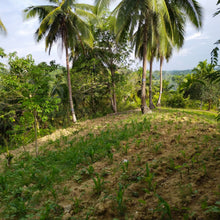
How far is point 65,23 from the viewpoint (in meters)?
10.5

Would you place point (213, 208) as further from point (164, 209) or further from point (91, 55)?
point (91, 55)

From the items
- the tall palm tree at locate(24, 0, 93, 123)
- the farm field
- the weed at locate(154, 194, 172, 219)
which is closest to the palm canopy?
the tall palm tree at locate(24, 0, 93, 123)

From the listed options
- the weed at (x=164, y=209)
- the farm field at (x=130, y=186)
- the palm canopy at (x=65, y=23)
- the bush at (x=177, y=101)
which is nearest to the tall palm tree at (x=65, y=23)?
the palm canopy at (x=65, y=23)

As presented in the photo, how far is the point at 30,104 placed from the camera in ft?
15.8

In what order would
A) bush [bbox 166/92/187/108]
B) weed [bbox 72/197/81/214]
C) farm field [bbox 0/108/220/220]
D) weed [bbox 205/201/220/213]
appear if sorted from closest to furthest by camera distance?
weed [bbox 205/201/220/213] < farm field [bbox 0/108/220/220] < weed [bbox 72/197/81/214] < bush [bbox 166/92/187/108]

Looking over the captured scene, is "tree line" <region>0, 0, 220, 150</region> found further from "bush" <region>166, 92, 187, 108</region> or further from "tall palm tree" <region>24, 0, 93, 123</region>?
"bush" <region>166, 92, 187, 108</region>

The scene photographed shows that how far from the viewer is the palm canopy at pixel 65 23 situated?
989cm

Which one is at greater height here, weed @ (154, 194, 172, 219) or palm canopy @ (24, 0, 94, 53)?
palm canopy @ (24, 0, 94, 53)

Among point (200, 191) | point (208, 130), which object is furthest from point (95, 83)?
point (200, 191)

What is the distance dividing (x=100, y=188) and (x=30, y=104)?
3.34 meters

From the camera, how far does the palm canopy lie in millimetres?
9891

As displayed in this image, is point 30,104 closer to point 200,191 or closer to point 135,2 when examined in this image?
point 200,191

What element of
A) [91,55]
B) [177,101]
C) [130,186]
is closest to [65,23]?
[91,55]

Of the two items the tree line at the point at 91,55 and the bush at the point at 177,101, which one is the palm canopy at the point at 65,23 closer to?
the tree line at the point at 91,55
